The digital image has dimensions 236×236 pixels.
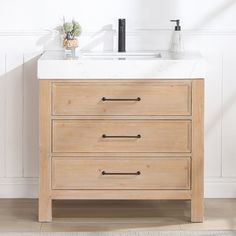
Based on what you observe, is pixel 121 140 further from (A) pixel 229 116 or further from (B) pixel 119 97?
(A) pixel 229 116

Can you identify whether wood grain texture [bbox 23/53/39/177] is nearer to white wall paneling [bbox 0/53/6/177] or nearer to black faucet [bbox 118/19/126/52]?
white wall paneling [bbox 0/53/6/177]

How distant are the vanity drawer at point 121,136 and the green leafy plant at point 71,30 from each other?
501mm

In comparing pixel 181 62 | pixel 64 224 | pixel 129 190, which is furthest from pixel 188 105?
pixel 64 224

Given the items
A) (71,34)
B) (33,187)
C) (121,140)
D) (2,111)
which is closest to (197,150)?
(121,140)

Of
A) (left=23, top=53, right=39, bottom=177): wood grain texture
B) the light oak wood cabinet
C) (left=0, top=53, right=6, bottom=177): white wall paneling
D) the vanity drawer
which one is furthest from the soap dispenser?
(left=0, top=53, right=6, bottom=177): white wall paneling

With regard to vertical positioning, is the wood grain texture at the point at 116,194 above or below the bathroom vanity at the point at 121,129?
below

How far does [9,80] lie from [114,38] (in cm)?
59

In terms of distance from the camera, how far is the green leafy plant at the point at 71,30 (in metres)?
4.05

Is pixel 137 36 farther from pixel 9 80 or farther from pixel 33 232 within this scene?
pixel 33 232

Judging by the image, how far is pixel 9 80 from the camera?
421cm

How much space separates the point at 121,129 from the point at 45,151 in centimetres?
37

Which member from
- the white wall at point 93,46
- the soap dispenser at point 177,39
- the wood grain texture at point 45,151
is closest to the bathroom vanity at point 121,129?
the wood grain texture at point 45,151

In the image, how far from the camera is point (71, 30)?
4.05m

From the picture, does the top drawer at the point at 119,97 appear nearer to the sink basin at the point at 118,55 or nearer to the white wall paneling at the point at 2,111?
the sink basin at the point at 118,55
